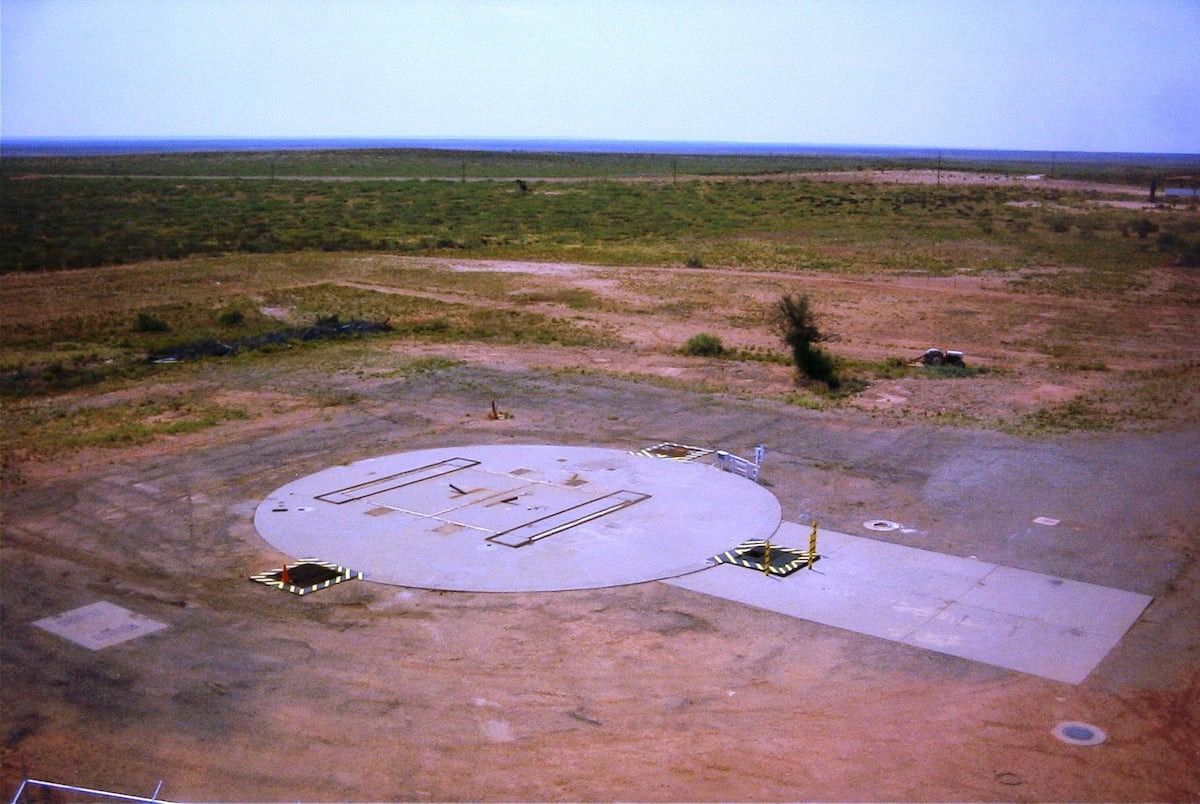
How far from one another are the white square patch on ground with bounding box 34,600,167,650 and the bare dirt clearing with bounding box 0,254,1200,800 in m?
0.24

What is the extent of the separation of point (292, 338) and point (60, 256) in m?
21.5

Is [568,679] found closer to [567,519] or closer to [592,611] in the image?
[592,611]

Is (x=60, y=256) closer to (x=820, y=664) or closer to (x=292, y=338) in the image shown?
(x=292, y=338)

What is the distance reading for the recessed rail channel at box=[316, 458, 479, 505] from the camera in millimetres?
19656

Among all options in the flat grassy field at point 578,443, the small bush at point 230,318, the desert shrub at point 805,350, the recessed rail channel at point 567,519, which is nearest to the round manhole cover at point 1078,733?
the flat grassy field at point 578,443

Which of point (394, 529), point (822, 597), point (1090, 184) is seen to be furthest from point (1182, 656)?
point (1090, 184)

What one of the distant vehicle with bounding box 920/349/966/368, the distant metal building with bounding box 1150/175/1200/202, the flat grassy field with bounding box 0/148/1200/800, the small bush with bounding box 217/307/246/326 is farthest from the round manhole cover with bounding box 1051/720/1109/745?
the distant metal building with bounding box 1150/175/1200/202

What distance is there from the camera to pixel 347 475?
20.9m

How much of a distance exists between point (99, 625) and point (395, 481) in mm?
6738

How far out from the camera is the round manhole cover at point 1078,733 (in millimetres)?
11523

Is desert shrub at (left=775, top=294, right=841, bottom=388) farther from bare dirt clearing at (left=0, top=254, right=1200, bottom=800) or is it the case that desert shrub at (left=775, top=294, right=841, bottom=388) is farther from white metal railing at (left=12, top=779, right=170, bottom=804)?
white metal railing at (left=12, top=779, right=170, bottom=804)

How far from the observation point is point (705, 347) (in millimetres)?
33875

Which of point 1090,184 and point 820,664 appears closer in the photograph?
point 820,664

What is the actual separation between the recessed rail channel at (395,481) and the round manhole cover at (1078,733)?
12.3 m
